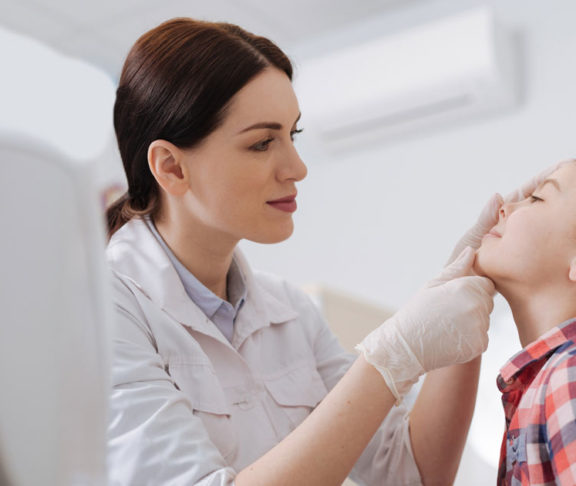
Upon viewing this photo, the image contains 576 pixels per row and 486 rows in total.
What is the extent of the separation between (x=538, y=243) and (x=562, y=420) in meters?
0.32

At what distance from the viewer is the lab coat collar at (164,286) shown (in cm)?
118

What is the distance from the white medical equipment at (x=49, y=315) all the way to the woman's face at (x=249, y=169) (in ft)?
2.27

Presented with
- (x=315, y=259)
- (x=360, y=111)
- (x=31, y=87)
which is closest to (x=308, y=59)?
(x=360, y=111)

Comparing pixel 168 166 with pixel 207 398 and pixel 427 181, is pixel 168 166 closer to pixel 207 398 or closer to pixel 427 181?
pixel 207 398

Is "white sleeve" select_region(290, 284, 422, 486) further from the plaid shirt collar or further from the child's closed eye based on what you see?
the child's closed eye

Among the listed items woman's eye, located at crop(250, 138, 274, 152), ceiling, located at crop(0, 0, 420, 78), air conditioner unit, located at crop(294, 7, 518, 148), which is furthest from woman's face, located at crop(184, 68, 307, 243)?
ceiling, located at crop(0, 0, 420, 78)

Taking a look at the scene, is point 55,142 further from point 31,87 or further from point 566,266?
Answer: point 566,266

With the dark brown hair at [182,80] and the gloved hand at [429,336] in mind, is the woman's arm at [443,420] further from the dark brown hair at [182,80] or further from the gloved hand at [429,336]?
the dark brown hair at [182,80]

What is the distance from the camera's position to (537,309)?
41.7 inches

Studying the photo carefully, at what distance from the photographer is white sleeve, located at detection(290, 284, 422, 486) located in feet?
3.86

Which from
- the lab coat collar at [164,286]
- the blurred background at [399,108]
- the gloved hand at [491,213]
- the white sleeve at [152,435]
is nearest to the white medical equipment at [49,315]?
the white sleeve at [152,435]

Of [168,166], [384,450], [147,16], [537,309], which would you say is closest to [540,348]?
[537,309]

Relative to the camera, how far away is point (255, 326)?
50.4 inches

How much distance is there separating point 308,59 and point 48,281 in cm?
315
